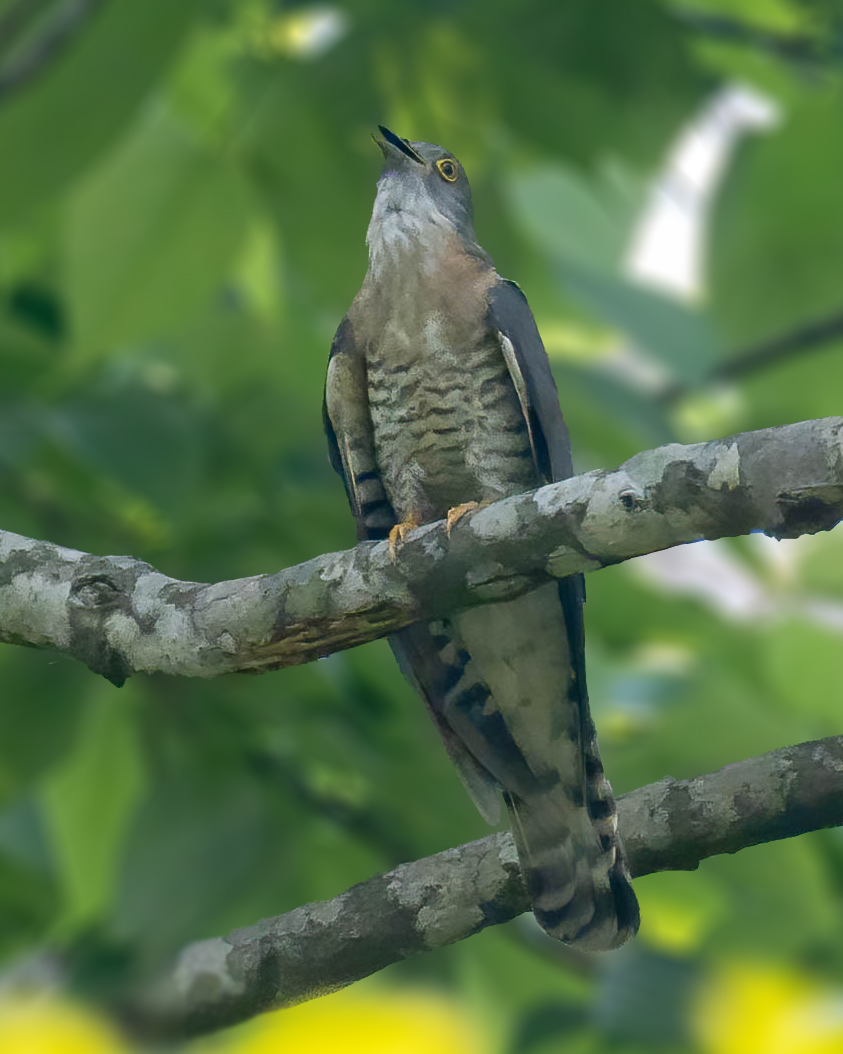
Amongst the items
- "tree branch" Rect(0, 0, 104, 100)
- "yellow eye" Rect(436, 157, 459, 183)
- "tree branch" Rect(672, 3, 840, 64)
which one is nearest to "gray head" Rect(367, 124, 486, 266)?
"yellow eye" Rect(436, 157, 459, 183)

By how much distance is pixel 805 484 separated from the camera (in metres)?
1.78

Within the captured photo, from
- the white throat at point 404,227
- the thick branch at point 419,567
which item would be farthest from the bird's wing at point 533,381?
the thick branch at point 419,567

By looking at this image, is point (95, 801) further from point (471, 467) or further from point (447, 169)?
point (447, 169)

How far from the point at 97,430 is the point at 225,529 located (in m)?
0.68

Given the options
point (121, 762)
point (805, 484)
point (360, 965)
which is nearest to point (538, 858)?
point (360, 965)

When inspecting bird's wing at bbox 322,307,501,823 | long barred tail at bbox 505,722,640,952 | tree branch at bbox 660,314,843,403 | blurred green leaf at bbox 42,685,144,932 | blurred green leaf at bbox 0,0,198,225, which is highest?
blurred green leaf at bbox 0,0,198,225

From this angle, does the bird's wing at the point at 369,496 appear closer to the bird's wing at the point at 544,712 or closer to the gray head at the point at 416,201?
the bird's wing at the point at 544,712

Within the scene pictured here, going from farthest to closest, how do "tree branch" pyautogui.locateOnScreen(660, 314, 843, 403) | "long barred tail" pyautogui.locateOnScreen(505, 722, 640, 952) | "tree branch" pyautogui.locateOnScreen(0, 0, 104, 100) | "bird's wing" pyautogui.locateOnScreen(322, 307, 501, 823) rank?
"tree branch" pyautogui.locateOnScreen(660, 314, 843, 403) → "tree branch" pyautogui.locateOnScreen(0, 0, 104, 100) → "bird's wing" pyautogui.locateOnScreen(322, 307, 501, 823) → "long barred tail" pyautogui.locateOnScreen(505, 722, 640, 952)

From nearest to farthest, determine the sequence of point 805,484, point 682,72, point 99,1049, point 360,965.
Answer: point 99,1049 < point 805,484 < point 360,965 < point 682,72

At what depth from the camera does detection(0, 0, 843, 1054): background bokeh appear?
418 centimetres

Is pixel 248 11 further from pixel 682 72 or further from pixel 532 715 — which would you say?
pixel 532 715

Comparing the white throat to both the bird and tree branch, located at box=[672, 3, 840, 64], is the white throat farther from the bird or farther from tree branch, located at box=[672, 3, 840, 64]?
tree branch, located at box=[672, 3, 840, 64]

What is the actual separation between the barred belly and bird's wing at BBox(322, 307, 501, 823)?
77 millimetres

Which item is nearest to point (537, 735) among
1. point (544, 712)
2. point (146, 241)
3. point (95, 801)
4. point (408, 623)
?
point (544, 712)
